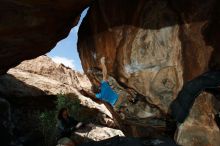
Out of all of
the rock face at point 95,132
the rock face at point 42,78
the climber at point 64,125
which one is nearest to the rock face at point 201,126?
the climber at point 64,125

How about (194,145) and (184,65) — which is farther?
(184,65)

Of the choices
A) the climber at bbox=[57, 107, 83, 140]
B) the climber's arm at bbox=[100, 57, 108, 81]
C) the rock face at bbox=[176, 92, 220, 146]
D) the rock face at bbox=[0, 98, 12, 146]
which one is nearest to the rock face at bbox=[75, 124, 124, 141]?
the climber at bbox=[57, 107, 83, 140]

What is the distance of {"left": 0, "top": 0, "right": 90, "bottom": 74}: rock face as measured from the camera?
862 centimetres

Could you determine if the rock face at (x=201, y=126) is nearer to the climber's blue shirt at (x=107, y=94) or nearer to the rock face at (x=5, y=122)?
the climber's blue shirt at (x=107, y=94)

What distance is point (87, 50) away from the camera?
9.72 m

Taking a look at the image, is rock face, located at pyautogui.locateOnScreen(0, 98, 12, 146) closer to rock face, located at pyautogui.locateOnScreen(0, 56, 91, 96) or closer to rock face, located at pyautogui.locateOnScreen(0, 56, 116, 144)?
rock face, located at pyautogui.locateOnScreen(0, 56, 116, 144)

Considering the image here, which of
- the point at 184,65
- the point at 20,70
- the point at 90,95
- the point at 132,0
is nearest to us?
the point at 184,65

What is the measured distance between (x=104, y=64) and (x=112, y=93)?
0.72 m

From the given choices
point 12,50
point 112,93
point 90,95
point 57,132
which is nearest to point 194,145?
point 112,93

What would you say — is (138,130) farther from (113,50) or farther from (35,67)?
(35,67)

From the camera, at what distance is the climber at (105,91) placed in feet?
30.5

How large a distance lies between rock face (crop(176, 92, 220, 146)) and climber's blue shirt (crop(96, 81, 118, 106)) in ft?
6.69

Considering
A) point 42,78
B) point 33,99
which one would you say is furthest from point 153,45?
point 42,78

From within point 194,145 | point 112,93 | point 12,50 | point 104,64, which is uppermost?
point 12,50
